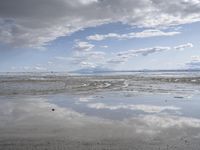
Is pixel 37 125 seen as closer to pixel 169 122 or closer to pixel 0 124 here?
pixel 0 124

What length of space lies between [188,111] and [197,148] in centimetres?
853

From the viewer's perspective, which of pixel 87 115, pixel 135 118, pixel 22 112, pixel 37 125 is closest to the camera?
pixel 37 125

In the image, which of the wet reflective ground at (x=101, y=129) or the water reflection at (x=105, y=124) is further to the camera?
the water reflection at (x=105, y=124)

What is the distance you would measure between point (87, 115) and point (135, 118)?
3006mm

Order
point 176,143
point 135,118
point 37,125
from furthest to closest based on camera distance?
point 135,118
point 37,125
point 176,143

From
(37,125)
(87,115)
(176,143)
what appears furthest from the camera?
(87,115)

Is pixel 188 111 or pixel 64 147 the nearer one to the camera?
pixel 64 147

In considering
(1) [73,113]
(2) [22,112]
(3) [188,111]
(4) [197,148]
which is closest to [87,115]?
(1) [73,113]

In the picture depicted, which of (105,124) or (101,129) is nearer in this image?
(101,129)

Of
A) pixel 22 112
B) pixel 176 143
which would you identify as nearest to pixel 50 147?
pixel 176 143

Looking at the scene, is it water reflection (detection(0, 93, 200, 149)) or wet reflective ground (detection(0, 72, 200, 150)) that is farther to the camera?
water reflection (detection(0, 93, 200, 149))

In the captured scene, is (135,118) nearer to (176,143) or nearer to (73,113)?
(73,113)

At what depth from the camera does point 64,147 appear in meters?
9.83

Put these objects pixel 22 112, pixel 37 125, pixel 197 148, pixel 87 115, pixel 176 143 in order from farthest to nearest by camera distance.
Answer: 1. pixel 22 112
2. pixel 87 115
3. pixel 37 125
4. pixel 176 143
5. pixel 197 148
